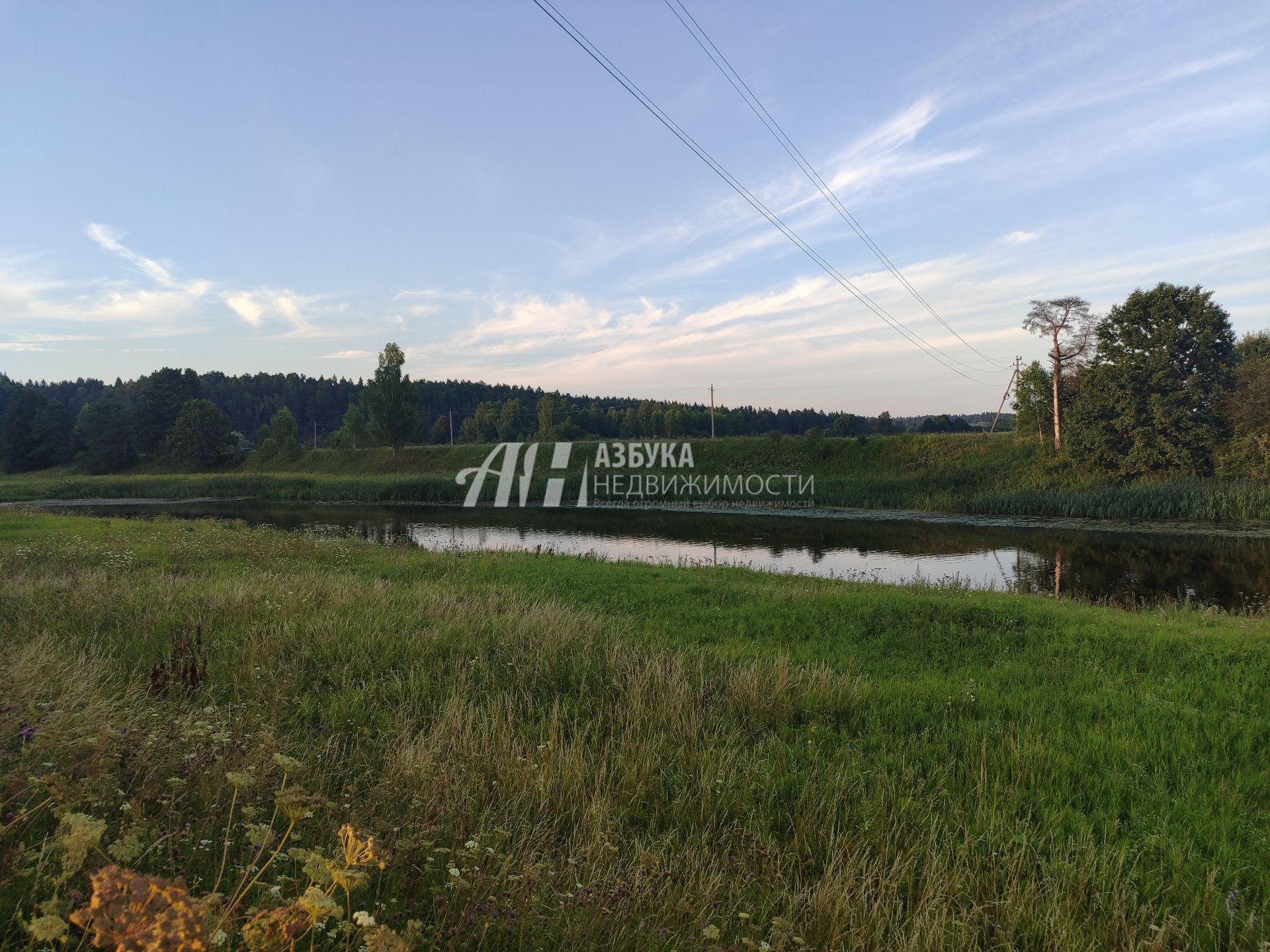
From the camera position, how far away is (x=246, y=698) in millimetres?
4910

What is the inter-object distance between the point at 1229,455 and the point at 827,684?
32.6 m

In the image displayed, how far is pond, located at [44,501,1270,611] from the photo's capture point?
Result: 16.0 metres

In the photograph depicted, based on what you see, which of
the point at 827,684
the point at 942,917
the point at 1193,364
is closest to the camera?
the point at 942,917

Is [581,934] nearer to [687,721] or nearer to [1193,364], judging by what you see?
[687,721]

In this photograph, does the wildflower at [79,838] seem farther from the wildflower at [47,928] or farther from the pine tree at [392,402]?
the pine tree at [392,402]

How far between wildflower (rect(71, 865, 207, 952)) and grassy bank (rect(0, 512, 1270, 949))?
240mm

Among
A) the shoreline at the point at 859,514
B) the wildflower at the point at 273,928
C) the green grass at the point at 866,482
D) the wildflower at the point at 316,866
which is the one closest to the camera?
the wildflower at the point at 273,928

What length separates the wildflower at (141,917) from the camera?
144 cm

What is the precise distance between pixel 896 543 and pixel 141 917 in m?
24.7

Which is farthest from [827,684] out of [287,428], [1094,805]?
[287,428]

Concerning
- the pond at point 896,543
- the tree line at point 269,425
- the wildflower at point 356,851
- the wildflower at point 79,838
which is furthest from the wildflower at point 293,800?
the tree line at point 269,425

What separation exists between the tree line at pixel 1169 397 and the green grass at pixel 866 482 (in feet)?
4.81

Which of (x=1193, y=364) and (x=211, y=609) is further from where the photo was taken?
(x=1193, y=364)

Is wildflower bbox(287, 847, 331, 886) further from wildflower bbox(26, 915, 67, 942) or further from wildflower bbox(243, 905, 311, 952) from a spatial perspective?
wildflower bbox(26, 915, 67, 942)
